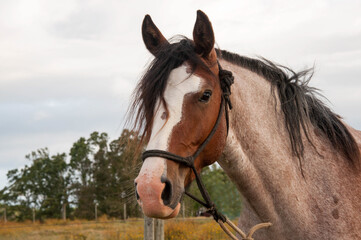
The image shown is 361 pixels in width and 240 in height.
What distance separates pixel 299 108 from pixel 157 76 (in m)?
1.38

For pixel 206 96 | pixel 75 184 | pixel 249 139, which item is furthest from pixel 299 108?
pixel 75 184

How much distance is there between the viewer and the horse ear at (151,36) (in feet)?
9.55

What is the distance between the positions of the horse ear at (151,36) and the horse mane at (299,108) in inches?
21.6

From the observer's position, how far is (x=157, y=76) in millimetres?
2551

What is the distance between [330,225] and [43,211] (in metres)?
43.3

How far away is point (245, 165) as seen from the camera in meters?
2.84

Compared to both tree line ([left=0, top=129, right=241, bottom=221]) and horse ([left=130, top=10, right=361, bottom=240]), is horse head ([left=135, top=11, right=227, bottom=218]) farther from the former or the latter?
tree line ([left=0, top=129, right=241, bottom=221])

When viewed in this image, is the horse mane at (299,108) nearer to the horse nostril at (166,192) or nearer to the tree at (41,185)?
the horse nostril at (166,192)

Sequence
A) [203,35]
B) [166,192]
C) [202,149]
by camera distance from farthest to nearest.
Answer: [203,35] < [202,149] < [166,192]

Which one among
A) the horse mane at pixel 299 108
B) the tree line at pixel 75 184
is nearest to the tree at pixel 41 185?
the tree line at pixel 75 184

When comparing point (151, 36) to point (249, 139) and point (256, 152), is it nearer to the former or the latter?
point (249, 139)

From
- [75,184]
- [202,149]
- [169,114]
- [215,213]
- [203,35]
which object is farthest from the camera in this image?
[75,184]

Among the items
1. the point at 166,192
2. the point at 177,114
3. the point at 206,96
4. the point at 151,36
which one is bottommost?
the point at 166,192

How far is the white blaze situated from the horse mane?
28.5 inches
